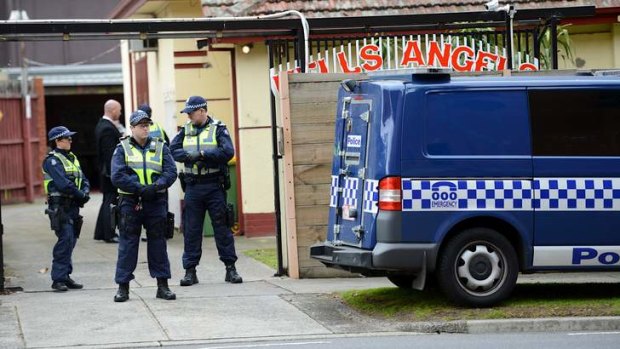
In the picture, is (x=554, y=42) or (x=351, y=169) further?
(x=554, y=42)

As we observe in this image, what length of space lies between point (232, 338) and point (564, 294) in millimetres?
3559

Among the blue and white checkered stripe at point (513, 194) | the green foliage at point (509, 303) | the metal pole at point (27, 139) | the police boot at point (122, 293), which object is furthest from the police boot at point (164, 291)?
the metal pole at point (27, 139)

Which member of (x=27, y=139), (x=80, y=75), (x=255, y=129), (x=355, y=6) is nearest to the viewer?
(x=355, y=6)

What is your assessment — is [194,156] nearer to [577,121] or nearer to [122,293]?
[122,293]

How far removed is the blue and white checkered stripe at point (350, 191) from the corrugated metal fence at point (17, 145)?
15.9 meters

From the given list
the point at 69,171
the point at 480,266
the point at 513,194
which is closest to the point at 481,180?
the point at 513,194

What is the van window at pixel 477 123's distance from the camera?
1134cm

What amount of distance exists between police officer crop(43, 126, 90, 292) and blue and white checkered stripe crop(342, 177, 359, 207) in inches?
125

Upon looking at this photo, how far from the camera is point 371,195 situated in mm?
11414

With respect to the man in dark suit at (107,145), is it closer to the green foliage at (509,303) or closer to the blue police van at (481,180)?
the green foliage at (509,303)

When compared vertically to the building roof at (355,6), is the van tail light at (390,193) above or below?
below

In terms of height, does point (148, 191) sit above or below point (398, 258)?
above

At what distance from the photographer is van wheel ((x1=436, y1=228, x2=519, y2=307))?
1136 centimetres

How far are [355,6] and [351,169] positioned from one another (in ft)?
21.2
